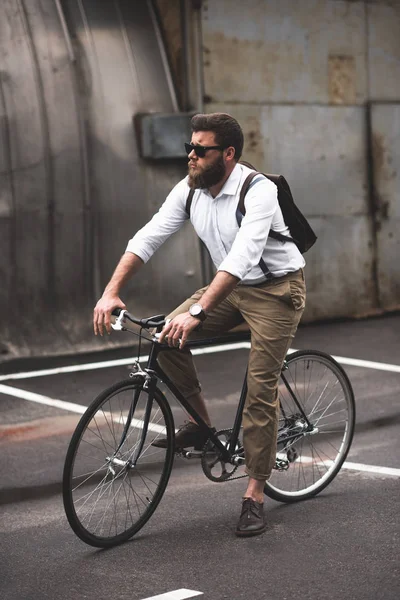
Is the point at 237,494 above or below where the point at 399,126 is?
below

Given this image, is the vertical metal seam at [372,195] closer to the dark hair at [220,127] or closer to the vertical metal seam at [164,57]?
the vertical metal seam at [164,57]

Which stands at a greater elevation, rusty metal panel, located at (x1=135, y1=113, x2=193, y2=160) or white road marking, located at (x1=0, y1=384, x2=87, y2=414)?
rusty metal panel, located at (x1=135, y1=113, x2=193, y2=160)

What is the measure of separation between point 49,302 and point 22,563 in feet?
18.2

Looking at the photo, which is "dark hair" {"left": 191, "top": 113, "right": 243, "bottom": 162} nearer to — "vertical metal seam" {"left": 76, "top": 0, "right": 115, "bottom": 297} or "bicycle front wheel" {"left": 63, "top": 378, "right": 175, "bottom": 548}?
"bicycle front wheel" {"left": 63, "top": 378, "right": 175, "bottom": 548}

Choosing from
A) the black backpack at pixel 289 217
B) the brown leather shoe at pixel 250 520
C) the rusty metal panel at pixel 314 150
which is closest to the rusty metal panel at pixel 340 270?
the rusty metal panel at pixel 314 150

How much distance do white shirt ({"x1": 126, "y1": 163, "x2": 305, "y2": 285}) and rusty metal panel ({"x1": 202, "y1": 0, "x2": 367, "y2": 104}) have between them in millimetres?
Result: 5778

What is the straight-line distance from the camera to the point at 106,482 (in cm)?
506

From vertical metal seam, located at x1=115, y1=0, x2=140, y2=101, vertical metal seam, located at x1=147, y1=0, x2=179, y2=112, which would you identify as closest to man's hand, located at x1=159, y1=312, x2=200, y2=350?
vertical metal seam, located at x1=115, y1=0, x2=140, y2=101

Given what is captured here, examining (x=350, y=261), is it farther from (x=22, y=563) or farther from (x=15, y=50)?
(x=22, y=563)

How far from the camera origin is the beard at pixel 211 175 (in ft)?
16.6

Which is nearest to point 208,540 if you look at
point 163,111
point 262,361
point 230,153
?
point 262,361

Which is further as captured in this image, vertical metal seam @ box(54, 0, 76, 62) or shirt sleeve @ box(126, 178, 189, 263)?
vertical metal seam @ box(54, 0, 76, 62)

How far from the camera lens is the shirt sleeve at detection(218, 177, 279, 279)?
4871 millimetres

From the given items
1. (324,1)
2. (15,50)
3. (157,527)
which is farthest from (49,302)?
(157,527)
